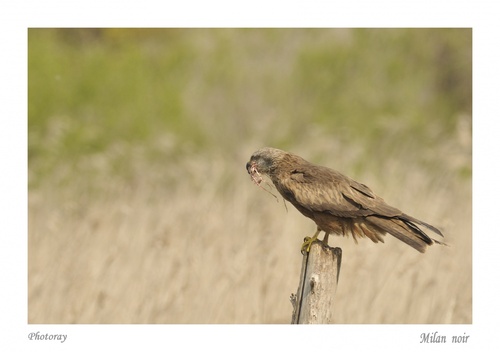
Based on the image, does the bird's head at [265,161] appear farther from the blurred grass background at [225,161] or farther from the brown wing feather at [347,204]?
the blurred grass background at [225,161]

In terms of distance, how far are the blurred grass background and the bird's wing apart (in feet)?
3.82

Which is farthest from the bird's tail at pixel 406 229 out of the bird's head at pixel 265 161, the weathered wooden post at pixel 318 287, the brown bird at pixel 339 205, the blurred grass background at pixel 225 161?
the blurred grass background at pixel 225 161

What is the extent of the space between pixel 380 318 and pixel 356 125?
9887 millimetres

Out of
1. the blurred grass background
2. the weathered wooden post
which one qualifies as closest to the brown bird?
the weathered wooden post

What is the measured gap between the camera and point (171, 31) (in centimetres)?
2108

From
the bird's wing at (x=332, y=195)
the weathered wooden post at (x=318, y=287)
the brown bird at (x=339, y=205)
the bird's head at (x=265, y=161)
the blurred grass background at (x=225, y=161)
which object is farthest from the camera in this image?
the blurred grass background at (x=225, y=161)

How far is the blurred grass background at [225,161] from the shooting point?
7.44 meters

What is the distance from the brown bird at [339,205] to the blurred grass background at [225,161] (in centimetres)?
111

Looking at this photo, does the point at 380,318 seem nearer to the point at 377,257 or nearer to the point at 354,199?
the point at 377,257

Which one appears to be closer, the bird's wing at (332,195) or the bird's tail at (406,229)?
the bird's tail at (406,229)

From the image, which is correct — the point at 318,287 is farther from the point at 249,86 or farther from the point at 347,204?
the point at 249,86

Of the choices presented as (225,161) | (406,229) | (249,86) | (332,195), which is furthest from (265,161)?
(249,86)

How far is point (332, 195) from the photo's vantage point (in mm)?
5078

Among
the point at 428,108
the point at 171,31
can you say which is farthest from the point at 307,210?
the point at 171,31
